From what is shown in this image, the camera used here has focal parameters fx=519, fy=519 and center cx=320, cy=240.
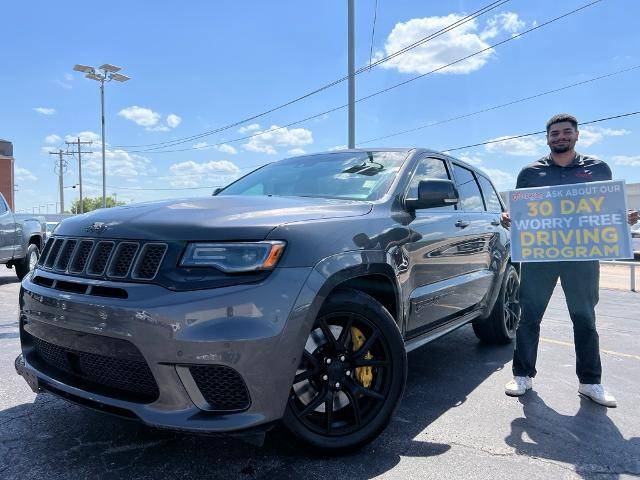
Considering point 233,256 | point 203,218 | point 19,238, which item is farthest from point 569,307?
point 19,238

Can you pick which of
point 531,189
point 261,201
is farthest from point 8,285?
point 531,189

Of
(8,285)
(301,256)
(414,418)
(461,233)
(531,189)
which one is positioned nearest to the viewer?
(301,256)

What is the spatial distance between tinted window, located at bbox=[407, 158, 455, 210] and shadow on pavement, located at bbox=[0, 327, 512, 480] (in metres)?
1.47

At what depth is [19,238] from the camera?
1009cm

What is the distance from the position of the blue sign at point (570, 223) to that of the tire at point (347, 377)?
148cm

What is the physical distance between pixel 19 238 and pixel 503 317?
30.0ft

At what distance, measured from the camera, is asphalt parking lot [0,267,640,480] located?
8.36 ft

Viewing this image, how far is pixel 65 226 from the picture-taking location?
9.36ft

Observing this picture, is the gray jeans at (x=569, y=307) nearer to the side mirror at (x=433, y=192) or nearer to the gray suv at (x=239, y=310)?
the gray suv at (x=239, y=310)

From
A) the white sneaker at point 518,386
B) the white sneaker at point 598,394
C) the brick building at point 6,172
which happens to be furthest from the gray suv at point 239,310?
the brick building at point 6,172

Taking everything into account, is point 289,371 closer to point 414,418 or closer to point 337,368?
point 337,368

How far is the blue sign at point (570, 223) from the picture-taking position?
3.49m

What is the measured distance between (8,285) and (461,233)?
8971mm

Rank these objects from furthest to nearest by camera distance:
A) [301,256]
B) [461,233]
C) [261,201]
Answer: [461,233] < [261,201] < [301,256]
